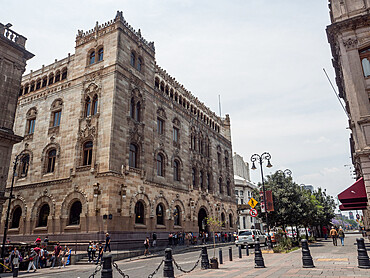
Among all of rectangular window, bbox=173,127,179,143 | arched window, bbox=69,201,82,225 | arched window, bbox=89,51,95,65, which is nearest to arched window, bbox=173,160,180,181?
rectangular window, bbox=173,127,179,143

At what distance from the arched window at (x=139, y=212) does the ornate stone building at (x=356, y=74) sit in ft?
57.6

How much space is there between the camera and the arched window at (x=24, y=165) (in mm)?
31281

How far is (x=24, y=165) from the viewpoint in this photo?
31.9 m

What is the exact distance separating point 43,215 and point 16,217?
447 cm

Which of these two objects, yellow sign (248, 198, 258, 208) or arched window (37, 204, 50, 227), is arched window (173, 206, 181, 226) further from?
arched window (37, 204, 50, 227)

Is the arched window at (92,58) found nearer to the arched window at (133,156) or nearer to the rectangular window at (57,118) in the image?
the rectangular window at (57,118)

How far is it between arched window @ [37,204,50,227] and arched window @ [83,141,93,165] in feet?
Result: 19.7

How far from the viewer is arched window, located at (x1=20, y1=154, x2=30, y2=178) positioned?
3128cm

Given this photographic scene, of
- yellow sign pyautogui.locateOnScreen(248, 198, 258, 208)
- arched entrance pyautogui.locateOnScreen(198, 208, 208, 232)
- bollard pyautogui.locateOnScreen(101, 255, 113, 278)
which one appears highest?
yellow sign pyautogui.locateOnScreen(248, 198, 258, 208)

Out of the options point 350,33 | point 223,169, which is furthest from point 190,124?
point 350,33

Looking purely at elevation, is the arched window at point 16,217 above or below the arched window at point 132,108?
below

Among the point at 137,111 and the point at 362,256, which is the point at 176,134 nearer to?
the point at 137,111

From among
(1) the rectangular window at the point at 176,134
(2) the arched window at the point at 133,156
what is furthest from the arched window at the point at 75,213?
(1) the rectangular window at the point at 176,134

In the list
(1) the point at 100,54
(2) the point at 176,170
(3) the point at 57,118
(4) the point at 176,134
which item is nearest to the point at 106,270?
(3) the point at 57,118
